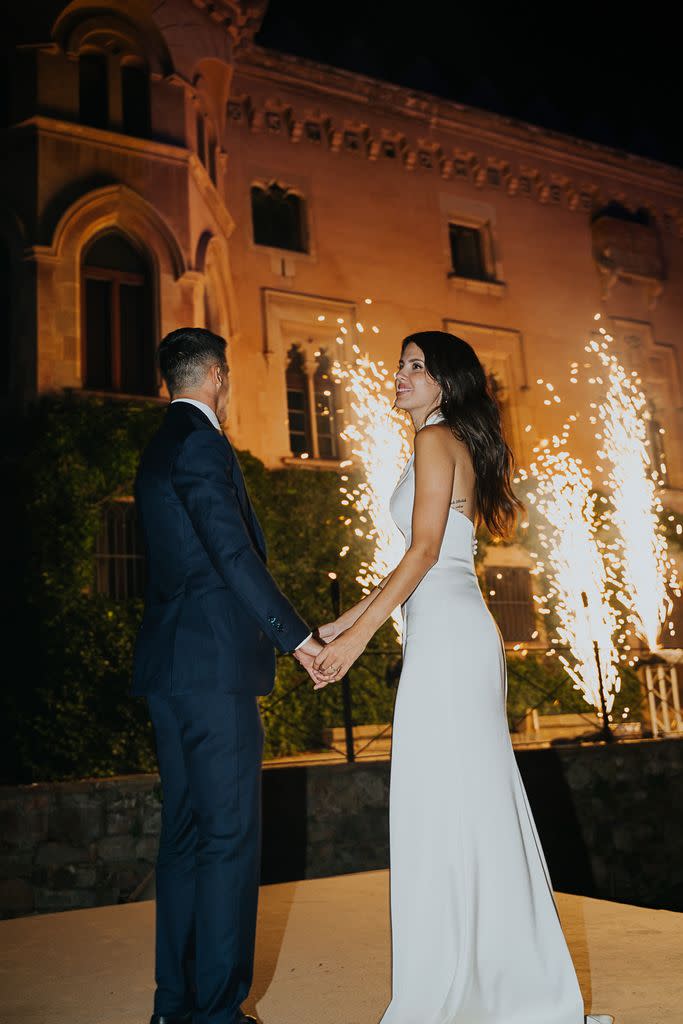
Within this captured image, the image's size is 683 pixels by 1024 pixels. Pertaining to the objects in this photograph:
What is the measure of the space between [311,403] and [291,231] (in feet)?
11.7

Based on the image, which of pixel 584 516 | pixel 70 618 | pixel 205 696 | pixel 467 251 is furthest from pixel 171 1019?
pixel 467 251

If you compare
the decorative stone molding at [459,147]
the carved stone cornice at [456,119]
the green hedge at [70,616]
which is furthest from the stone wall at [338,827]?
the carved stone cornice at [456,119]

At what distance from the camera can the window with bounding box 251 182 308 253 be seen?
16922 millimetres

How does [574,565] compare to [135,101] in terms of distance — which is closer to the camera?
[135,101]

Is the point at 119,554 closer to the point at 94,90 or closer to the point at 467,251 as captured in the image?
the point at 94,90

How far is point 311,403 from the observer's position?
1653 cm

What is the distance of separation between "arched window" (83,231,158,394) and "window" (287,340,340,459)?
12.6 ft

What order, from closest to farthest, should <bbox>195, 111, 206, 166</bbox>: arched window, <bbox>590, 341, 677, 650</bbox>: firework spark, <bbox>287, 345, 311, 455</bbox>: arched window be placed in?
<bbox>195, 111, 206, 166</bbox>: arched window < <bbox>287, 345, 311, 455</bbox>: arched window < <bbox>590, 341, 677, 650</bbox>: firework spark

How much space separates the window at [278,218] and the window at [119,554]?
21.9 ft

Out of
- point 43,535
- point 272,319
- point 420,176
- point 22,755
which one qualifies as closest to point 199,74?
point 272,319

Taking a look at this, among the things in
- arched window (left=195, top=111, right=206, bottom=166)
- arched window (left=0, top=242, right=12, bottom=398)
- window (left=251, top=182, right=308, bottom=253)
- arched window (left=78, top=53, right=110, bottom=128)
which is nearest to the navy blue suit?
arched window (left=0, top=242, right=12, bottom=398)

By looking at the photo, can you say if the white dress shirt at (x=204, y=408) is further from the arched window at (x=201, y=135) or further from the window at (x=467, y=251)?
the window at (x=467, y=251)

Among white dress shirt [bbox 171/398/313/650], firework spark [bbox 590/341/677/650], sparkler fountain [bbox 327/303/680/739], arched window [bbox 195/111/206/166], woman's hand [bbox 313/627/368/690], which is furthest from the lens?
firework spark [bbox 590/341/677/650]

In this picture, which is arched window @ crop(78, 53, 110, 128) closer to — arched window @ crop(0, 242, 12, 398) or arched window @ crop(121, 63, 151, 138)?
arched window @ crop(121, 63, 151, 138)
